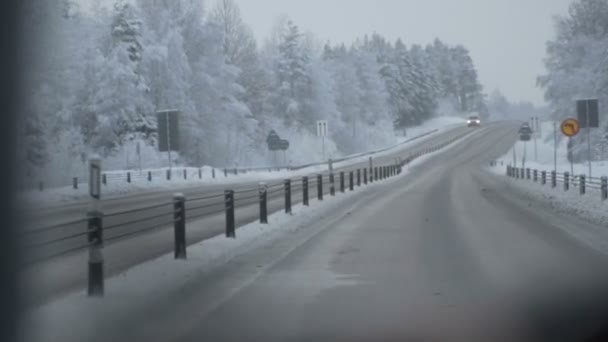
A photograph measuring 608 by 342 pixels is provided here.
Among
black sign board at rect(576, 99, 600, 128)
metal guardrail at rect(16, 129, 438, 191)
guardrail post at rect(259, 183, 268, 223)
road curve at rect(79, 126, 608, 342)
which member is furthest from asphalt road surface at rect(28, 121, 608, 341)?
metal guardrail at rect(16, 129, 438, 191)

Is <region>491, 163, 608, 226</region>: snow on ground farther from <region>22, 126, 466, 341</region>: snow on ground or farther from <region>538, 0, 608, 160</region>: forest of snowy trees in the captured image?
<region>538, 0, 608, 160</region>: forest of snowy trees

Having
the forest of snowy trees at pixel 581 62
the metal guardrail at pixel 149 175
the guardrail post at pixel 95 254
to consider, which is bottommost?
the guardrail post at pixel 95 254

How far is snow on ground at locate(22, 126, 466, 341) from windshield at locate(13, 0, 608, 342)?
0.13 ft

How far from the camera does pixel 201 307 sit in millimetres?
8664

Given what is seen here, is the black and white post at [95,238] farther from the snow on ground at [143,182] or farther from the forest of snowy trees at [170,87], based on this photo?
the forest of snowy trees at [170,87]

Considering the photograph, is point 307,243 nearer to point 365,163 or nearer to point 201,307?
point 201,307

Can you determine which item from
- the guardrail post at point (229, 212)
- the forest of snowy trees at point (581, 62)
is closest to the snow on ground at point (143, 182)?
the guardrail post at point (229, 212)

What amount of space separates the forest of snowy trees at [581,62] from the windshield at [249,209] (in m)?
0.17

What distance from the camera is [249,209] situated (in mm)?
24266

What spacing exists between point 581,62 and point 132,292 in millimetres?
50764

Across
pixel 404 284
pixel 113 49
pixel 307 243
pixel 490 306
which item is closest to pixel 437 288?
pixel 404 284

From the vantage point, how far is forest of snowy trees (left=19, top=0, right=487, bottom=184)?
3347 cm

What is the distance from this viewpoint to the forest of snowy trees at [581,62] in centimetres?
4969

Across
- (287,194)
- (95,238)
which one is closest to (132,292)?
(95,238)
